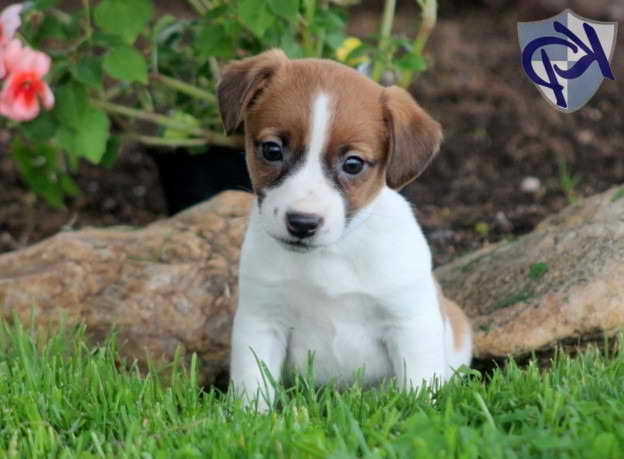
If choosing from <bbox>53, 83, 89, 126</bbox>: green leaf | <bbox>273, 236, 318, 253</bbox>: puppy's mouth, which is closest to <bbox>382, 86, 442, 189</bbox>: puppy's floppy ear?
<bbox>273, 236, 318, 253</bbox>: puppy's mouth

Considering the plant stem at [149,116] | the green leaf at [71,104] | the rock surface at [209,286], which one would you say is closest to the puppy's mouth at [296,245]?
the rock surface at [209,286]

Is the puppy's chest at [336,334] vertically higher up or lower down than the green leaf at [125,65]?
lower down

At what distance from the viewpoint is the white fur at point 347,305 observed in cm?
418

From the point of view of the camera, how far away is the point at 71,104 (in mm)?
5527

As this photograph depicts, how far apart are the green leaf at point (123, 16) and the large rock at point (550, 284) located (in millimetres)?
2144

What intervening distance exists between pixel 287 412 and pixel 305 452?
0.51 m

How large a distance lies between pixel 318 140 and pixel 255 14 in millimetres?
1461

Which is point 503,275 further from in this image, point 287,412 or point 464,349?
point 287,412

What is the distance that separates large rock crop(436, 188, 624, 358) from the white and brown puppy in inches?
16.6

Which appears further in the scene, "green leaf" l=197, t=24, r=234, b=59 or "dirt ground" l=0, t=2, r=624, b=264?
"dirt ground" l=0, t=2, r=624, b=264

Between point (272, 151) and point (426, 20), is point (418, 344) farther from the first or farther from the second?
point (426, 20)

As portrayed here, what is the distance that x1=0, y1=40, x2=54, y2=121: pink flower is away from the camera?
5.18 meters

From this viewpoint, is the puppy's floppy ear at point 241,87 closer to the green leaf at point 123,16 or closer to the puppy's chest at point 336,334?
the puppy's chest at point 336,334

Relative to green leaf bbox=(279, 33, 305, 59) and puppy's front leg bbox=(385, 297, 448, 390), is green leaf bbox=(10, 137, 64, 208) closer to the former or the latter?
green leaf bbox=(279, 33, 305, 59)
